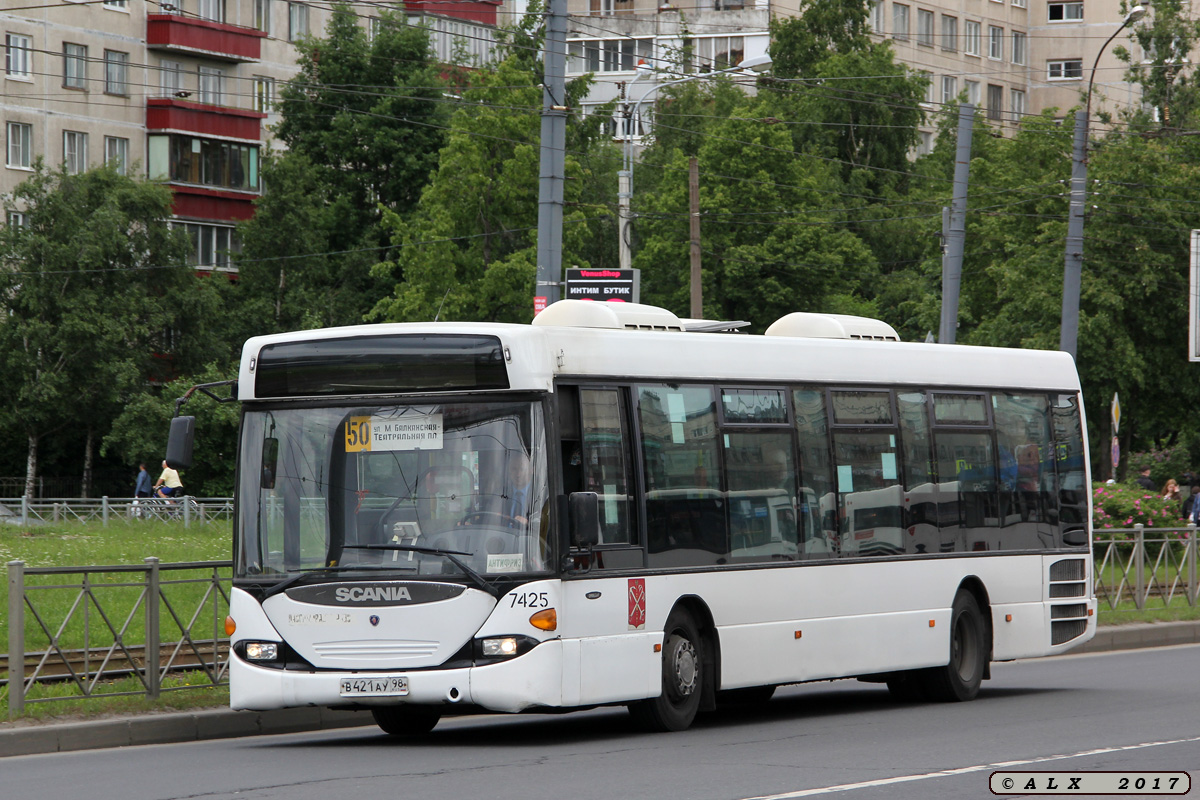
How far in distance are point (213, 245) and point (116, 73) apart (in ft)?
20.3

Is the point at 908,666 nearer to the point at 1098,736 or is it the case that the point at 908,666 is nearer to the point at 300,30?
the point at 1098,736

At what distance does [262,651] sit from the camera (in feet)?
39.9

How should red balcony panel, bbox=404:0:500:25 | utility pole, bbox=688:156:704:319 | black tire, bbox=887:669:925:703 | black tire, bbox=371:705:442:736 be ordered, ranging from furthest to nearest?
red balcony panel, bbox=404:0:500:25
utility pole, bbox=688:156:704:319
black tire, bbox=887:669:925:703
black tire, bbox=371:705:442:736

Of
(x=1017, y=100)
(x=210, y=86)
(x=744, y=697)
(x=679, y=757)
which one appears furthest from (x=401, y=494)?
(x=1017, y=100)

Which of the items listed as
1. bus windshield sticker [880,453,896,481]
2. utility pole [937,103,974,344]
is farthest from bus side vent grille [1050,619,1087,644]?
utility pole [937,103,974,344]

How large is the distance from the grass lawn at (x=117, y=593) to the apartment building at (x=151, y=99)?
945 inches

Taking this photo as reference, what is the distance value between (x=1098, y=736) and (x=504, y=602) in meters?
3.97

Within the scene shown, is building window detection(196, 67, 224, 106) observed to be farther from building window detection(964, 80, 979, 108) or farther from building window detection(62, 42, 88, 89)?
building window detection(964, 80, 979, 108)

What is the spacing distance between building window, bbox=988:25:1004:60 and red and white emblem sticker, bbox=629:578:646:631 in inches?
3223

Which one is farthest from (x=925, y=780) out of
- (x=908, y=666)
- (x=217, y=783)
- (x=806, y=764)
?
(x=908, y=666)

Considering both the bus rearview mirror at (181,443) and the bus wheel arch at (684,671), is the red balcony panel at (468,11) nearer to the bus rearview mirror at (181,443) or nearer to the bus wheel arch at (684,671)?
the bus wheel arch at (684,671)

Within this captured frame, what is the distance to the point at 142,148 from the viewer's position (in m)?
61.6

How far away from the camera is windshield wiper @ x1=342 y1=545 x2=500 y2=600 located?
11.7 m

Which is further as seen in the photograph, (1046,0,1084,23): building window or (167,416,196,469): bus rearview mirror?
(1046,0,1084,23): building window
